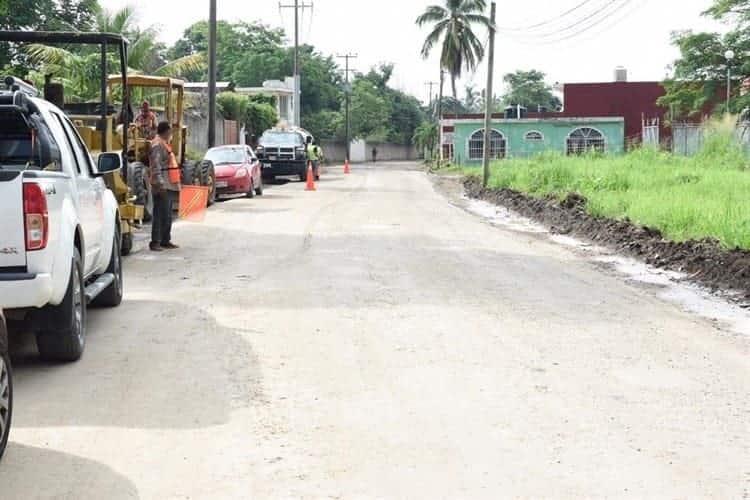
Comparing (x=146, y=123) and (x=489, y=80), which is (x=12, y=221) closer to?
(x=146, y=123)

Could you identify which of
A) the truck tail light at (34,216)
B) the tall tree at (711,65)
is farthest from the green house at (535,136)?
the truck tail light at (34,216)

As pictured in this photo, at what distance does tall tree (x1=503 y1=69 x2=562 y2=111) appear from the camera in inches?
4641

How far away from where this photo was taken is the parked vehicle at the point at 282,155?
40.1 meters

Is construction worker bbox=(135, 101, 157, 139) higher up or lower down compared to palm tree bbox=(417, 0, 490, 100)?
lower down

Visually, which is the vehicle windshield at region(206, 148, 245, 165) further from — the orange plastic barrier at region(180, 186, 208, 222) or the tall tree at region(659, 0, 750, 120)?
the tall tree at region(659, 0, 750, 120)

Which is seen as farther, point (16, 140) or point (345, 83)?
point (345, 83)

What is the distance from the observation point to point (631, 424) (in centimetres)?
669

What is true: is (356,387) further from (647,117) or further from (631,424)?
(647,117)

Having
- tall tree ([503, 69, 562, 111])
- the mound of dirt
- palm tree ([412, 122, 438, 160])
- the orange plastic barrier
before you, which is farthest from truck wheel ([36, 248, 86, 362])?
tall tree ([503, 69, 562, 111])

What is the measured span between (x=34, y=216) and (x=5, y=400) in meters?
1.79

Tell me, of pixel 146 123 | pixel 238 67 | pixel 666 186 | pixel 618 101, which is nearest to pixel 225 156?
pixel 146 123

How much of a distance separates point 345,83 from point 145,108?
81.3 metres

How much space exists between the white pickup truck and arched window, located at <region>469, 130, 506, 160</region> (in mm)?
57110

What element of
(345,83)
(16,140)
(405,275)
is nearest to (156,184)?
(405,275)
